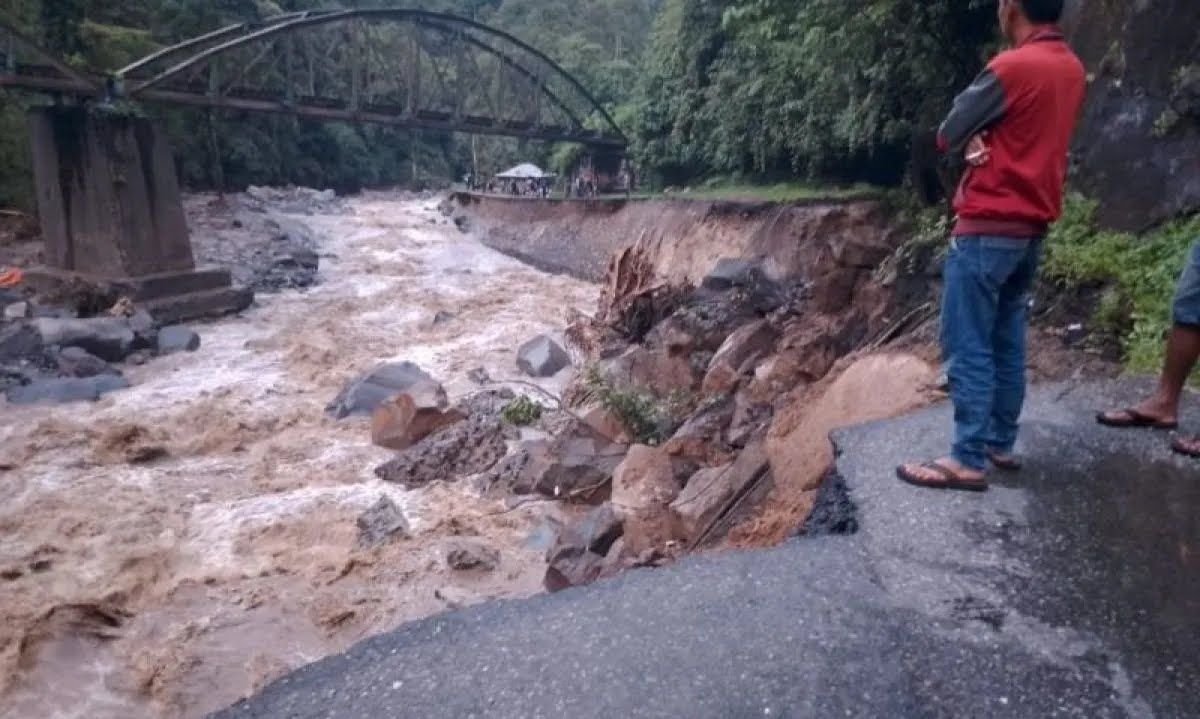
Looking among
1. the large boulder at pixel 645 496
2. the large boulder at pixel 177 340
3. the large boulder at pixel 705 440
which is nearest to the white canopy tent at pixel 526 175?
the large boulder at pixel 177 340

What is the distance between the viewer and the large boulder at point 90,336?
589 inches

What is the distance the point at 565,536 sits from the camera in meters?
7.04

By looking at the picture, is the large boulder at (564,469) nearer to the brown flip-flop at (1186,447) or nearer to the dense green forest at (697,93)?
the brown flip-flop at (1186,447)

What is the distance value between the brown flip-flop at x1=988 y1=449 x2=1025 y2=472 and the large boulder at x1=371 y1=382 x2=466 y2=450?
733 cm

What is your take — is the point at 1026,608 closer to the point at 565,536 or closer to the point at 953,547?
the point at 953,547

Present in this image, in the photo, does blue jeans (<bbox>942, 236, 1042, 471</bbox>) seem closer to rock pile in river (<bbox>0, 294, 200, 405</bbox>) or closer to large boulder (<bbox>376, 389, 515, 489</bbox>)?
large boulder (<bbox>376, 389, 515, 489</bbox>)

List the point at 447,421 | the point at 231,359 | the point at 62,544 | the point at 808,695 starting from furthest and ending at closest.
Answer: the point at 231,359 → the point at 447,421 → the point at 62,544 → the point at 808,695

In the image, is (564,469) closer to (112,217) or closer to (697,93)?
(112,217)

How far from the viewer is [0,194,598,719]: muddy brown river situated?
6066 millimetres

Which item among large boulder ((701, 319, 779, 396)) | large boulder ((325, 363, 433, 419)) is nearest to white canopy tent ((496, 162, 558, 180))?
large boulder ((325, 363, 433, 419))

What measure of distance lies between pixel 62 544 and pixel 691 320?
7.08 metres

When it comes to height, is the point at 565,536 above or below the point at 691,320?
below

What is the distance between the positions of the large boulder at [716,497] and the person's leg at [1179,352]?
2.10 m

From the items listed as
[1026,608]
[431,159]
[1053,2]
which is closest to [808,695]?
[1026,608]
